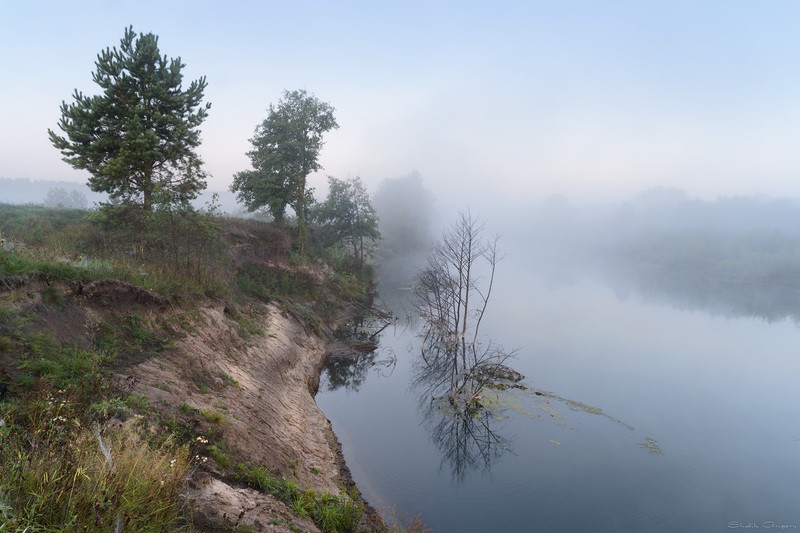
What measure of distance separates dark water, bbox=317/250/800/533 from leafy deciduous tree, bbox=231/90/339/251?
1430 centimetres

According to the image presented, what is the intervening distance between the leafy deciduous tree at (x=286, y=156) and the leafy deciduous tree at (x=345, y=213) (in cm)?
1008

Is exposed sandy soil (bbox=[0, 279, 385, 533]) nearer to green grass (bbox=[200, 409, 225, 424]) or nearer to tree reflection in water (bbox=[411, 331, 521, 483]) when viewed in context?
green grass (bbox=[200, 409, 225, 424])

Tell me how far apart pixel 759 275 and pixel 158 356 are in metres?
119

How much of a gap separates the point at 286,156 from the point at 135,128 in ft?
50.6

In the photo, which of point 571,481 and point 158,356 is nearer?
point 158,356

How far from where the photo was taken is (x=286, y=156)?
107 ft

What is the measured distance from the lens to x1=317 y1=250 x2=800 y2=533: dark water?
12.9m

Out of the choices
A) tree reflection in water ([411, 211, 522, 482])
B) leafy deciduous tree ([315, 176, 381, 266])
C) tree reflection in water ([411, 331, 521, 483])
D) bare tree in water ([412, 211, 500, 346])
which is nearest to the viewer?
tree reflection in water ([411, 331, 521, 483])

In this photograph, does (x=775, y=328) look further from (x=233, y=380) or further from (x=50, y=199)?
(x=50, y=199)

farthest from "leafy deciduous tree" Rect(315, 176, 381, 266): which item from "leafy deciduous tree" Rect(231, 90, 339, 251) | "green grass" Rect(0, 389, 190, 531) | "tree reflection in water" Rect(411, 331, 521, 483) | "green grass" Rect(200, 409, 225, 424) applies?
"green grass" Rect(0, 389, 190, 531)

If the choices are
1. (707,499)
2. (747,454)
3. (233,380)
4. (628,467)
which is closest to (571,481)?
(628,467)

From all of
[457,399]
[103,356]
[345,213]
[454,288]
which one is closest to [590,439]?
[457,399]

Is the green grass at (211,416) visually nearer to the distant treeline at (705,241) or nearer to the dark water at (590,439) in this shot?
the dark water at (590,439)

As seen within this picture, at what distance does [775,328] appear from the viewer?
4300cm
